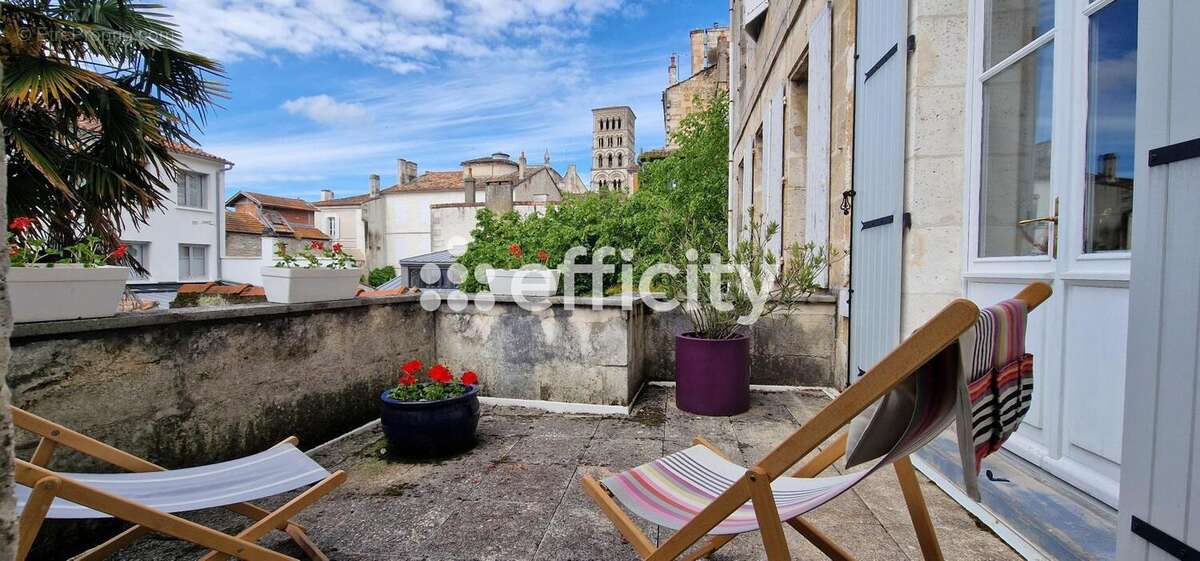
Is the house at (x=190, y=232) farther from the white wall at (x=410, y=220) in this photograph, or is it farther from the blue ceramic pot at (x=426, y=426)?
the blue ceramic pot at (x=426, y=426)

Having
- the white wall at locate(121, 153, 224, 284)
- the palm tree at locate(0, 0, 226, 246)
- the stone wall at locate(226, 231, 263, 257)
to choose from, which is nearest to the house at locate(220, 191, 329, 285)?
the stone wall at locate(226, 231, 263, 257)

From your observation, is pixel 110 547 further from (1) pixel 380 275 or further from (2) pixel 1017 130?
(1) pixel 380 275

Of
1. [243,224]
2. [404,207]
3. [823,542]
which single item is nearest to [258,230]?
[243,224]

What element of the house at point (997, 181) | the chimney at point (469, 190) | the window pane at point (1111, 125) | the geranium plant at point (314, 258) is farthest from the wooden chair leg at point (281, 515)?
the chimney at point (469, 190)

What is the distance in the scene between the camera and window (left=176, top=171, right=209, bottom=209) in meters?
19.0

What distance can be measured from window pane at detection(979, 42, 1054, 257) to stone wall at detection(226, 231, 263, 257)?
26466 mm

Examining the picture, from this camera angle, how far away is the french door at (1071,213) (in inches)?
68.1

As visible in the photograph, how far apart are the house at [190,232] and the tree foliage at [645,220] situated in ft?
51.1

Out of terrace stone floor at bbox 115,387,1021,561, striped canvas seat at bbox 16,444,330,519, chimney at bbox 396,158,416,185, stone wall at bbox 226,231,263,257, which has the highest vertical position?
chimney at bbox 396,158,416,185

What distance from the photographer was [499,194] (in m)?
23.8

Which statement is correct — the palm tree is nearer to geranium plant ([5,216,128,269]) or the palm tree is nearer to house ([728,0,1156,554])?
geranium plant ([5,216,128,269])

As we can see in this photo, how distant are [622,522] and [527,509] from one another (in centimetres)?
76

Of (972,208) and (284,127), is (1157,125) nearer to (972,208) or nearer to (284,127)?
(972,208)

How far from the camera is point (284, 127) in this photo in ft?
148
